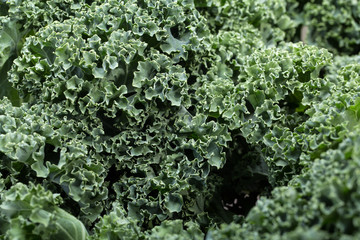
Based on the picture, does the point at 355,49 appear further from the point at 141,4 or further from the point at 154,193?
the point at 154,193

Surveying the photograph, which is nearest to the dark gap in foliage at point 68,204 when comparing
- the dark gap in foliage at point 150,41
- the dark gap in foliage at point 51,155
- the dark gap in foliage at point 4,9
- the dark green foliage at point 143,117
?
the dark green foliage at point 143,117

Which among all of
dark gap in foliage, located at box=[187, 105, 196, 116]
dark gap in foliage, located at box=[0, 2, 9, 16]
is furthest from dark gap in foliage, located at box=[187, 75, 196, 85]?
dark gap in foliage, located at box=[0, 2, 9, 16]

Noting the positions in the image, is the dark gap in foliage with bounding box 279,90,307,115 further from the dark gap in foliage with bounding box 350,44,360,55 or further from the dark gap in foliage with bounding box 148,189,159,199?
the dark gap in foliage with bounding box 350,44,360,55

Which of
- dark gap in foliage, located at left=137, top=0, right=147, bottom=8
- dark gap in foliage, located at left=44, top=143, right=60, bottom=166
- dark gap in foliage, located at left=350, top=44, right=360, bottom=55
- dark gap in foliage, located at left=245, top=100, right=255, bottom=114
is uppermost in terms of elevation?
dark gap in foliage, located at left=137, top=0, right=147, bottom=8

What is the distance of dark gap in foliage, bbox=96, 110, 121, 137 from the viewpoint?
2.97 meters

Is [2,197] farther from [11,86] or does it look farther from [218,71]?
[218,71]

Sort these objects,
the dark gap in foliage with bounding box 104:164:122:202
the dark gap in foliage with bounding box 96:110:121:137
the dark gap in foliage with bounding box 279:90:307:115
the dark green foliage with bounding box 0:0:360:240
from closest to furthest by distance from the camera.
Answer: the dark green foliage with bounding box 0:0:360:240, the dark gap in foliage with bounding box 96:110:121:137, the dark gap in foliage with bounding box 104:164:122:202, the dark gap in foliage with bounding box 279:90:307:115

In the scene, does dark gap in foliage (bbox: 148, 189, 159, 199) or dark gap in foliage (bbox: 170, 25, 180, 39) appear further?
dark gap in foliage (bbox: 170, 25, 180, 39)

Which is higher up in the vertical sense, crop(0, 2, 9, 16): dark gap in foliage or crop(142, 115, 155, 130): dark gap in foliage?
crop(0, 2, 9, 16): dark gap in foliage

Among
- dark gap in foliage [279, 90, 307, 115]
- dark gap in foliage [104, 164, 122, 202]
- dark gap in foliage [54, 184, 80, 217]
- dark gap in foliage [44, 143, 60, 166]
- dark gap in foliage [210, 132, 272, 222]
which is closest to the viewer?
dark gap in foliage [44, 143, 60, 166]

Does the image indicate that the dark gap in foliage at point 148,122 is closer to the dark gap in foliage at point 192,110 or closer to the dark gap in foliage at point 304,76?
the dark gap in foliage at point 192,110

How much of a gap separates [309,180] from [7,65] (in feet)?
7.25

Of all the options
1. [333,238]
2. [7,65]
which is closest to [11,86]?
[7,65]

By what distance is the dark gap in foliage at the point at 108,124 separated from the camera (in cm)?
297
